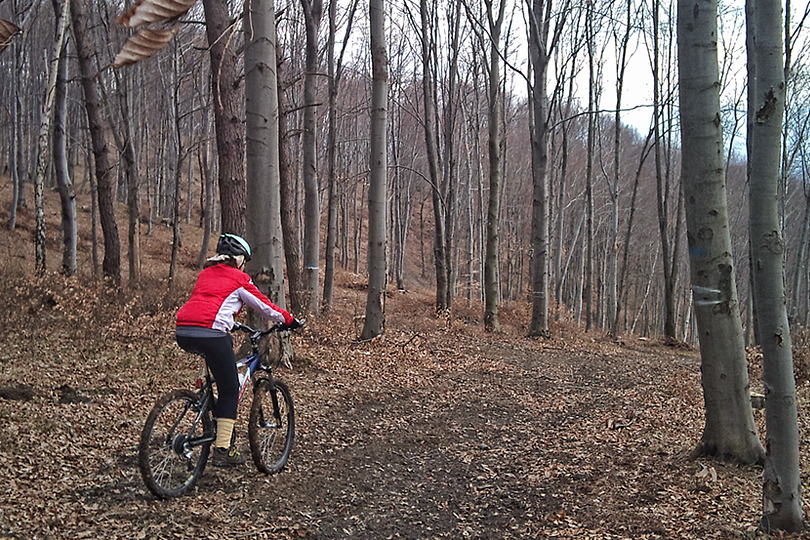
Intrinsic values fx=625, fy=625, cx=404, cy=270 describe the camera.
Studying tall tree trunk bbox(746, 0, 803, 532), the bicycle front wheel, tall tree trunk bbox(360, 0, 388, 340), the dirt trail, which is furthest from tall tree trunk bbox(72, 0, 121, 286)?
tall tree trunk bbox(746, 0, 803, 532)

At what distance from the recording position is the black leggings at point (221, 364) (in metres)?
4.80

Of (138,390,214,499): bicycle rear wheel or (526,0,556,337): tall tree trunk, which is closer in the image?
(138,390,214,499): bicycle rear wheel

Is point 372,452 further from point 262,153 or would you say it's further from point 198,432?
point 262,153

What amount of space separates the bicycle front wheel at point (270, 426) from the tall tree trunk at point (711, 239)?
389 centimetres

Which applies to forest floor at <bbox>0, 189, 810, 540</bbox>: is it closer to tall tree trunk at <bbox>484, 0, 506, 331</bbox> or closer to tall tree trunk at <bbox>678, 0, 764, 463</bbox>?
tall tree trunk at <bbox>678, 0, 764, 463</bbox>

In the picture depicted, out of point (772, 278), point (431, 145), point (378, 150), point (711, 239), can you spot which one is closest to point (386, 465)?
point (711, 239)

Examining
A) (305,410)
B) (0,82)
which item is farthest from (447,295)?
(0,82)

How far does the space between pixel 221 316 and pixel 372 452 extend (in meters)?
2.57

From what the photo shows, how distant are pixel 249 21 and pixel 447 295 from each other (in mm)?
19055

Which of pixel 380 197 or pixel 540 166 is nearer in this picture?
pixel 380 197

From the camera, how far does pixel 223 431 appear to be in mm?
5105

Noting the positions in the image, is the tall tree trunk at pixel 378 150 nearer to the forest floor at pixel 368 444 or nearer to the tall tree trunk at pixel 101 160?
the forest floor at pixel 368 444

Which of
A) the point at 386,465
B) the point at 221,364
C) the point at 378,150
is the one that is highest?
the point at 378,150

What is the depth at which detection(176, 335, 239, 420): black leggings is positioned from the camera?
15.8 feet
